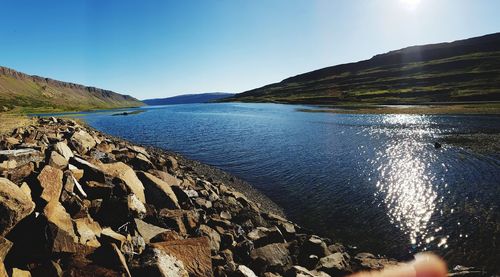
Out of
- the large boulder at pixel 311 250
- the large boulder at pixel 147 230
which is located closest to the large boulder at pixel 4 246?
the large boulder at pixel 147 230

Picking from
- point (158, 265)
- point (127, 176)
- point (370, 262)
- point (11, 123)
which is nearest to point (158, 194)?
point (127, 176)

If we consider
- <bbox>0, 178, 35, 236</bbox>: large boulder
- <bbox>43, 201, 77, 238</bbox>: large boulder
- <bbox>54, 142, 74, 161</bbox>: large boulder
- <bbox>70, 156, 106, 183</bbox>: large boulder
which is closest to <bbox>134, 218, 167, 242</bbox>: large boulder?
<bbox>43, 201, 77, 238</bbox>: large boulder

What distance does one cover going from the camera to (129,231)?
43.0 ft

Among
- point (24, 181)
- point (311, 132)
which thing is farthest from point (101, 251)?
point (311, 132)

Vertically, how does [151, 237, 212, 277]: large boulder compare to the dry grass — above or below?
below

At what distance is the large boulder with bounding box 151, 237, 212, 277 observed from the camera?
36.8 ft

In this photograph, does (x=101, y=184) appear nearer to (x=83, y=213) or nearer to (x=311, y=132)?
(x=83, y=213)

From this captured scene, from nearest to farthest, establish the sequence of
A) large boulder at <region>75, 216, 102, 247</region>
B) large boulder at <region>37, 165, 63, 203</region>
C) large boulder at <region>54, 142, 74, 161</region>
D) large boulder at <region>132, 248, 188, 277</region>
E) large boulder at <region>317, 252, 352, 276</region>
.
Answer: large boulder at <region>132, 248, 188, 277</region>
large boulder at <region>75, 216, 102, 247</region>
large boulder at <region>37, 165, 63, 203</region>
large boulder at <region>317, 252, 352, 276</region>
large boulder at <region>54, 142, 74, 161</region>

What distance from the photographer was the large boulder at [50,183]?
40.2ft

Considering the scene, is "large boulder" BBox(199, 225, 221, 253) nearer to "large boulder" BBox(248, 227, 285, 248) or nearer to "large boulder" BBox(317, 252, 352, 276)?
"large boulder" BBox(248, 227, 285, 248)

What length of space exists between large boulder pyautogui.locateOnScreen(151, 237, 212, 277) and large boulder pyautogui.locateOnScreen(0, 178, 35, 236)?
465 centimetres

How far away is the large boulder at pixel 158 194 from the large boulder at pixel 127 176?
428 mm

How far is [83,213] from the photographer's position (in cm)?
1263

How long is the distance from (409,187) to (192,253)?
23689 millimetres
